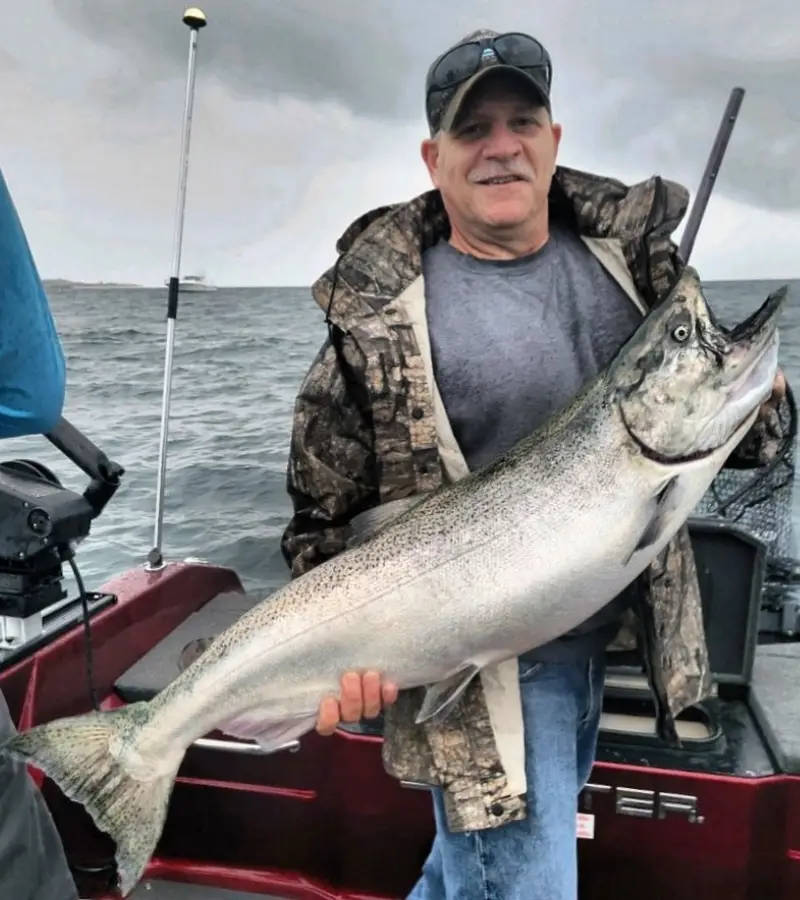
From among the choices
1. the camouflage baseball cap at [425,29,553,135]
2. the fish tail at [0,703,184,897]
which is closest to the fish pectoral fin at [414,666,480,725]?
the fish tail at [0,703,184,897]

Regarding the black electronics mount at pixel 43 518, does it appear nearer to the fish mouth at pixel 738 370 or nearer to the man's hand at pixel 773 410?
the fish mouth at pixel 738 370

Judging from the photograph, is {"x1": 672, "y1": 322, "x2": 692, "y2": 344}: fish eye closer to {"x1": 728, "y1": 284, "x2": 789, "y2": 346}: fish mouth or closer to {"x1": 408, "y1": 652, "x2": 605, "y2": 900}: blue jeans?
{"x1": 728, "y1": 284, "x2": 789, "y2": 346}: fish mouth

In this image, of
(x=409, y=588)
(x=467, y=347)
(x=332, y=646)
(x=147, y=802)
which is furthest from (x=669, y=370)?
(x=147, y=802)

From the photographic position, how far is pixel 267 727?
2303mm

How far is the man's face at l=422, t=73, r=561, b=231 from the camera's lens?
2281mm

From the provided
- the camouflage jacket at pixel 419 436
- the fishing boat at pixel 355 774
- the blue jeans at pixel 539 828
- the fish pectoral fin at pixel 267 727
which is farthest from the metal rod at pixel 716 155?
the fish pectoral fin at pixel 267 727

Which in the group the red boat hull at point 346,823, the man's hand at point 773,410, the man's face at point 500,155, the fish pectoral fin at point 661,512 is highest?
the man's face at point 500,155

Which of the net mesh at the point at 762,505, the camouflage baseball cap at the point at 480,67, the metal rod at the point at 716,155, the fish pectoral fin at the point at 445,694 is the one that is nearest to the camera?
the fish pectoral fin at the point at 445,694

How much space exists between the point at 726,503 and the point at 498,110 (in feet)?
13.1

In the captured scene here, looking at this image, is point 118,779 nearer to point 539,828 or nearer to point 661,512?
point 539,828

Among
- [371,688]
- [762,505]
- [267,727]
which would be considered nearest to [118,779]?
[267,727]

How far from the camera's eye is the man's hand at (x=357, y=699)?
7.12 ft

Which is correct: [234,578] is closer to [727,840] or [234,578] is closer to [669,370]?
[727,840]

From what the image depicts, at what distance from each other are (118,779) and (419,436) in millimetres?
1171
